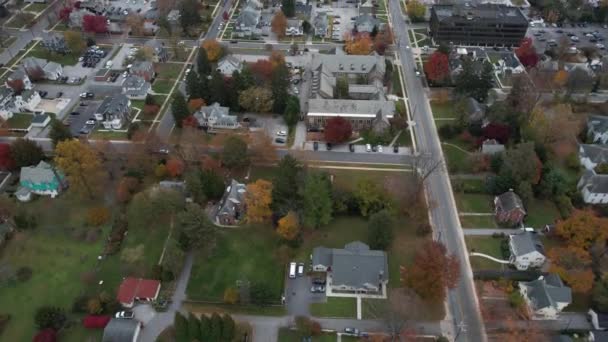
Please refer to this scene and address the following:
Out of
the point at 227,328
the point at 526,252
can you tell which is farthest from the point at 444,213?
the point at 227,328

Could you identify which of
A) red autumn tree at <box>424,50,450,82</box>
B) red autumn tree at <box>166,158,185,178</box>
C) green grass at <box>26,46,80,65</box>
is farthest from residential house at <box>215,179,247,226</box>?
green grass at <box>26,46,80,65</box>

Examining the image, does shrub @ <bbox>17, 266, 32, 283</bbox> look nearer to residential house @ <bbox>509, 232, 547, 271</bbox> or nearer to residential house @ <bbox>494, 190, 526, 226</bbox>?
residential house @ <bbox>509, 232, 547, 271</bbox>

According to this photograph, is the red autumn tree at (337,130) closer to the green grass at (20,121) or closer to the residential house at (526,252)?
the residential house at (526,252)

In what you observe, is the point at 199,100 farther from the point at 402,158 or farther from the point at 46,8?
the point at 46,8

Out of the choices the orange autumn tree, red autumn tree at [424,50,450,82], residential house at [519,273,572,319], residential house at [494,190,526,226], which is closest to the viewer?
residential house at [519,273,572,319]

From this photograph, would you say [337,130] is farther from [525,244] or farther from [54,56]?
[54,56]

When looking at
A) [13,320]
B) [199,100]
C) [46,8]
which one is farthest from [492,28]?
[46,8]
